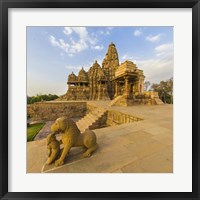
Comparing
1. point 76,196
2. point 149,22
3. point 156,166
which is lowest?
point 76,196

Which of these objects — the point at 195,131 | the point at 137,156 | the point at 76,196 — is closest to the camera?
the point at 76,196

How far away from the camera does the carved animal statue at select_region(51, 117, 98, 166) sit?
146cm

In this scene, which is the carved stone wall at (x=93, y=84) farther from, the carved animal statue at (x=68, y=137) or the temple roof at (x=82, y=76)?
the carved animal statue at (x=68, y=137)

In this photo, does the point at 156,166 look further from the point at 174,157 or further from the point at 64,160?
the point at 64,160

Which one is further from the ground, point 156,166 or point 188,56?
point 188,56

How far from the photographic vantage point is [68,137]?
4.98ft

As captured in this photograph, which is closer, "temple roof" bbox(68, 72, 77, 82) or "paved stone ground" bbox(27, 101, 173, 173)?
"paved stone ground" bbox(27, 101, 173, 173)

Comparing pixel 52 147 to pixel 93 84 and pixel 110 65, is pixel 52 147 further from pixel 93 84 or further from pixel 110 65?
pixel 110 65

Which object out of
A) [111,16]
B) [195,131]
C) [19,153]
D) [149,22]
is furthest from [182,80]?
[19,153]

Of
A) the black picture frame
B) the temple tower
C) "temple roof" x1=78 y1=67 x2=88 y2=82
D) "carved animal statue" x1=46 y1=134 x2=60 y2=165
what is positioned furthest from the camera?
the temple tower

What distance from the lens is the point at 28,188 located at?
4.66 feet

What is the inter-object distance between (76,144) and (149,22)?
223cm

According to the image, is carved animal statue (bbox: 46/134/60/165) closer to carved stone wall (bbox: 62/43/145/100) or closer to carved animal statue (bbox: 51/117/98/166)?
carved animal statue (bbox: 51/117/98/166)

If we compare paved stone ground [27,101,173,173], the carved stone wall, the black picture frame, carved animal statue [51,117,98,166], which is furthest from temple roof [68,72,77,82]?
carved animal statue [51,117,98,166]
